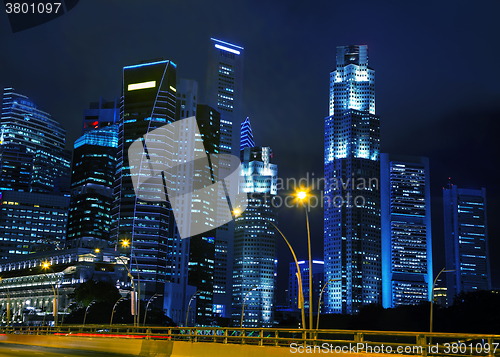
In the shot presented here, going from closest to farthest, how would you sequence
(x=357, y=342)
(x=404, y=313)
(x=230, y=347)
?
(x=357, y=342) < (x=230, y=347) < (x=404, y=313)

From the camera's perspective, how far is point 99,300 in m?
169

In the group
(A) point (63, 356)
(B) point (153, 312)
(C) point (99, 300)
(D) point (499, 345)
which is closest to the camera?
(D) point (499, 345)

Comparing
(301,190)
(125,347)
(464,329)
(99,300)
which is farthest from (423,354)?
(99,300)

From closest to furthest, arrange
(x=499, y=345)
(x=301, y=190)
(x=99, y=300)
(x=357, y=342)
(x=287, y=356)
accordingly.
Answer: (x=499, y=345) → (x=357, y=342) → (x=287, y=356) → (x=301, y=190) → (x=99, y=300)

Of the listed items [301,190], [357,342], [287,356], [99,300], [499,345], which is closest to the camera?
[499,345]

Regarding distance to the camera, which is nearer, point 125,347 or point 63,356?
point 63,356

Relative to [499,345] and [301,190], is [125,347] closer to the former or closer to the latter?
[301,190]

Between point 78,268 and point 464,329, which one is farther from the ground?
point 78,268

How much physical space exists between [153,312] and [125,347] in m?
155

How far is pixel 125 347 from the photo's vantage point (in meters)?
38.9

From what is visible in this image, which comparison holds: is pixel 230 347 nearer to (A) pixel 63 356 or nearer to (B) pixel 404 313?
(A) pixel 63 356

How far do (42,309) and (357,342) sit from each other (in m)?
196

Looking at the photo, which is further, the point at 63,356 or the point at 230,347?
the point at 63,356

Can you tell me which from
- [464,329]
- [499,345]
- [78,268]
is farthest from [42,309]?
[499,345]
